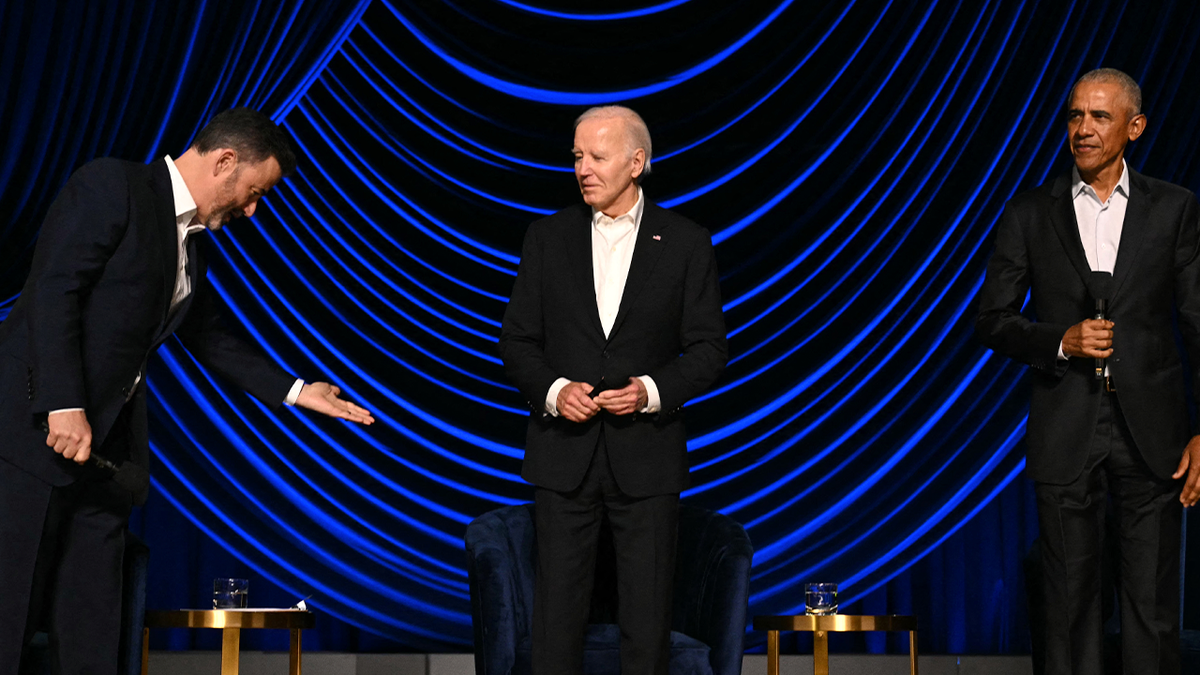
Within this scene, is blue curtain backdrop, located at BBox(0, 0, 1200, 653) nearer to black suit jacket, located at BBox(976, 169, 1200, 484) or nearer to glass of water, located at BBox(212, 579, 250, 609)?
glass of water, located at BBox(212, 579, 250, 609)

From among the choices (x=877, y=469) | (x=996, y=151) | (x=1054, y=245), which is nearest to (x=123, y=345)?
(x=1054, y=245)

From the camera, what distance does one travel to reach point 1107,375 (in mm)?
2750

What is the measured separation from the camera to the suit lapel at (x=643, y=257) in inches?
116

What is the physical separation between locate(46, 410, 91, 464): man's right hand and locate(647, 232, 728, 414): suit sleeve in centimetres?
120

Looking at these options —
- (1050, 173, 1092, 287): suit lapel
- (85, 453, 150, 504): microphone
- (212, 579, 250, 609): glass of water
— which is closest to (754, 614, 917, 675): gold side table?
(1050, 173, 1092, 287): suit lapel

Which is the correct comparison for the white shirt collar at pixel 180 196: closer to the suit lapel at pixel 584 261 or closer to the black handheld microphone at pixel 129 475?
the black handheld microphone at pixel 129 475

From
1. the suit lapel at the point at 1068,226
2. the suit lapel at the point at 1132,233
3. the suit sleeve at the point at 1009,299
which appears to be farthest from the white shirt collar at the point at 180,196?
the suit lapel at the point at 1132,233

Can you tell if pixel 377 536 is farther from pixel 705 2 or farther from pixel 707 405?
pixel 705 2

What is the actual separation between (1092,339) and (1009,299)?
31cm

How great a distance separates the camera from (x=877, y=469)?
4398 mm

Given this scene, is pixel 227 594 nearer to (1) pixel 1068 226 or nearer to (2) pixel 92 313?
(2) pixel 92 313

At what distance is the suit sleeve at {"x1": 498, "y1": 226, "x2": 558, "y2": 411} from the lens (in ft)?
9.48

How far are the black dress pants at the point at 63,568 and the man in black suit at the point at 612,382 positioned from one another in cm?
91

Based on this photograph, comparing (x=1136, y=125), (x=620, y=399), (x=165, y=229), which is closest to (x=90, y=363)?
(x=165, y=229)
